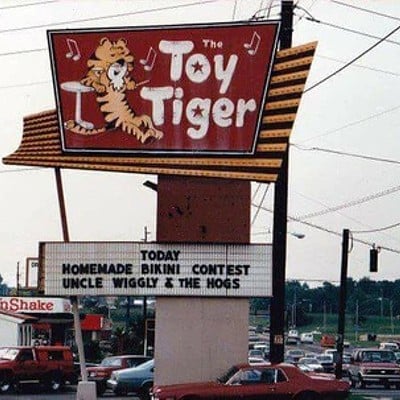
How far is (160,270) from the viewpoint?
26391 mm

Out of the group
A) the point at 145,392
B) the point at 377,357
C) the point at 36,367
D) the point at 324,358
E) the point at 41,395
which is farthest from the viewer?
the point at 324,358

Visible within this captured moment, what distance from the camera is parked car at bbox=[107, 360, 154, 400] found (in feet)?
122

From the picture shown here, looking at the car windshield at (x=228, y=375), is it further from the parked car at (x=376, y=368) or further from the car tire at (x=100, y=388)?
the parked car at (x=376, y=368)

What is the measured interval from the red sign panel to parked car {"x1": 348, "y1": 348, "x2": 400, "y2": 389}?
27.5 meters

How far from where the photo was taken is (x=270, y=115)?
25609 millimetres

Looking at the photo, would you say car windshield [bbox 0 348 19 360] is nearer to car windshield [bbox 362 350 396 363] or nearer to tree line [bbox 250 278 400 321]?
car windshield [bbox 362 350 396 363]

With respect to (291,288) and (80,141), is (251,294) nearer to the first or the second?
(80,141)

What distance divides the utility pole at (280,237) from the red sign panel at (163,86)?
236 cm

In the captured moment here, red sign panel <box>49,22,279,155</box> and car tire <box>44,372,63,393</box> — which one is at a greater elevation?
red sign panel <box>49,22,279,155</box>

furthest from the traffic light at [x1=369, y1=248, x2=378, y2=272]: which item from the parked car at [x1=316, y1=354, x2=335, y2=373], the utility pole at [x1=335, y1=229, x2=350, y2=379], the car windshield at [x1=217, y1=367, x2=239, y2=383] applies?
the car windshield at [x1=217, y1=367, x2=239, y2=383]

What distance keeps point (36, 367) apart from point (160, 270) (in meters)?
18.7

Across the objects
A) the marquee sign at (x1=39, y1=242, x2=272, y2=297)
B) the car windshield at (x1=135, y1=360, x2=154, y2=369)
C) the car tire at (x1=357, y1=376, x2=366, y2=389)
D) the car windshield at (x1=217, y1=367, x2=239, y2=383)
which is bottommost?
the car tire at (x1=357, y1=376, x2=366, y2=389)

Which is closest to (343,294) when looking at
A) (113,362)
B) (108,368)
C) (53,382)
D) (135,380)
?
(113,362)

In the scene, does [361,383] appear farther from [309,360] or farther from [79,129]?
[79,129]
